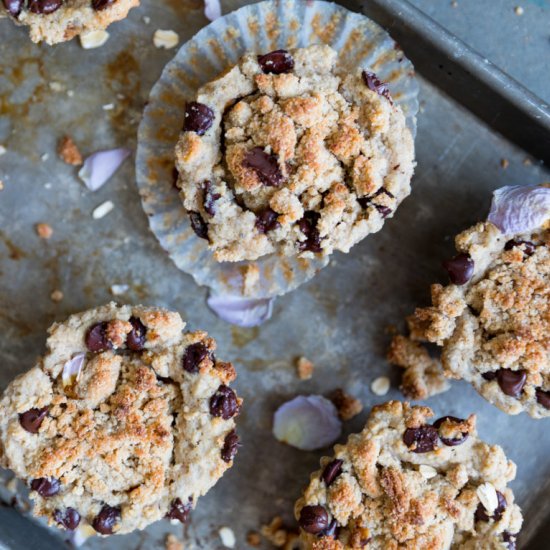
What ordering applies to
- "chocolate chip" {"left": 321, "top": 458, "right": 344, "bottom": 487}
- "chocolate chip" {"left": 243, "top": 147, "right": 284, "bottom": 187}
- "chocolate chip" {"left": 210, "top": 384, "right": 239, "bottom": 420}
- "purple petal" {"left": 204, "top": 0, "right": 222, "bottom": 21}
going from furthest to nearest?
"purple petal" {"left": 204, "top": 0, "right": 222, "bottom": 21}
"chocolate chip" {"left": 321, "top": 458, "right": 344, "bottom": 487}
"chocolate chip" {"left": 210, "top": 384, "right": 239, "bottom": 420}
"chocolate chip" {"left": 243, "top": 147, "right": 284, "bottom": 187}

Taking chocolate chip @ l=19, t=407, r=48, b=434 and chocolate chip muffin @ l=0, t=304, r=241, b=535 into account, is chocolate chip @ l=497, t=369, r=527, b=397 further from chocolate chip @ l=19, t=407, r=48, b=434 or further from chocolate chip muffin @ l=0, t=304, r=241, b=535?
chocolate chip @ l=19, t=407, r=48, b=434

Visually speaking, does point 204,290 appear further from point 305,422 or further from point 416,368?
point 416,368

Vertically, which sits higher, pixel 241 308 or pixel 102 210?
pixel 102 210

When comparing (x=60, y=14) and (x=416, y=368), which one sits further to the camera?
(x=416, y=368)

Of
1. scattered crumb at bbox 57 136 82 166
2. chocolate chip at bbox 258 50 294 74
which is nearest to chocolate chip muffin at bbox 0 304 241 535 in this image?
scattered crumb at bbox 57 136 82 166

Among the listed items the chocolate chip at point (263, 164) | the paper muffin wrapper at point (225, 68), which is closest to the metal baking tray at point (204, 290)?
the paper muffin wrapper at point (225, 68)

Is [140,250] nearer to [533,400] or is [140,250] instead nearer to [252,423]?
[252,423]

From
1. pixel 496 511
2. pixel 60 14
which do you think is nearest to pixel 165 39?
pixel 60 14

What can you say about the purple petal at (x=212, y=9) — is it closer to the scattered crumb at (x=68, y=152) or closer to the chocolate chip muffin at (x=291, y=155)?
the chocolate chip muffin at (x=291, y=155)
